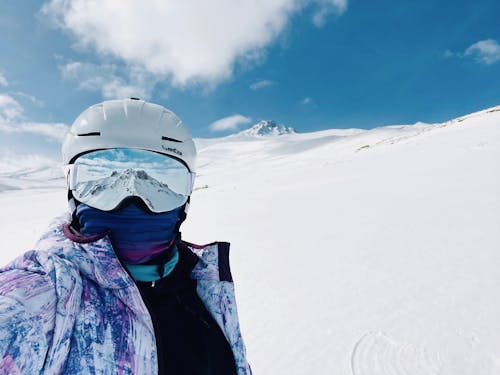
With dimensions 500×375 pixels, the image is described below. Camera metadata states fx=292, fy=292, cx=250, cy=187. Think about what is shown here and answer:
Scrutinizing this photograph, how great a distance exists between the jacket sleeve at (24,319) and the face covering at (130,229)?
312mm

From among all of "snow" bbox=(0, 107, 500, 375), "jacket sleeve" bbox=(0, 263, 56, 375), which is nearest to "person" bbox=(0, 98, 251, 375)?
"jacket sleeve" bbox=(0, 263, 56, 375)

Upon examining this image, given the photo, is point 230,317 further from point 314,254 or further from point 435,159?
point 435,159

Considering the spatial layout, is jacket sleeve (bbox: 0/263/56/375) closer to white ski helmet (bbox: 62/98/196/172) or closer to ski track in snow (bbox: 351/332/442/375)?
white ski helmet (bbox: 62/98/196/172)

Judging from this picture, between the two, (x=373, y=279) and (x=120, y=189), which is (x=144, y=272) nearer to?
(x=120, y=189)

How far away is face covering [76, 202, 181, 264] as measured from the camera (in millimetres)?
1062

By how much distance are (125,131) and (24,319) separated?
0.81m

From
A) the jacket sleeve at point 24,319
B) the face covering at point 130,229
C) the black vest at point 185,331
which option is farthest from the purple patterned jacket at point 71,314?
the black vest at point 185,331

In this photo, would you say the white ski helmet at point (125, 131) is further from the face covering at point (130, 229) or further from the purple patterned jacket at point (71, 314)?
the purple patterned jacket at point (71, 314)

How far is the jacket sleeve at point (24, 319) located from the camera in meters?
0.62

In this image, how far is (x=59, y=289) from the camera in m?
0.73

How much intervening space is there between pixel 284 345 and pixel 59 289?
6.67 feet

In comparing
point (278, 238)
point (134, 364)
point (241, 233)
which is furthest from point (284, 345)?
point (241, 233)

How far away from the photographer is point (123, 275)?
2.84 ft

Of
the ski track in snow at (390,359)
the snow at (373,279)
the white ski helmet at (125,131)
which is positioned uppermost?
the white ski helmet at (125,131)
